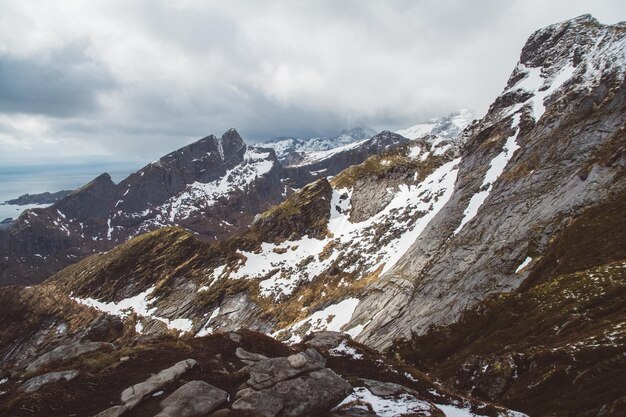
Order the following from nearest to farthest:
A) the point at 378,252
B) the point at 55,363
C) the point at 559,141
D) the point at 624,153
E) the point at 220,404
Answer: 1. the point at 220,404
2. the point at 55,363
3. the point at 624,153
4. the point at 559,141
5. the point at 378,252

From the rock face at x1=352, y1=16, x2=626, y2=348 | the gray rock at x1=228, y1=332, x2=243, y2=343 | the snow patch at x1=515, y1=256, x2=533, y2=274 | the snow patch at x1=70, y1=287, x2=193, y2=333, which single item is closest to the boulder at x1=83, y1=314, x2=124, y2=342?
the rock face at x1=352, y1=16, x2=626, y2=348

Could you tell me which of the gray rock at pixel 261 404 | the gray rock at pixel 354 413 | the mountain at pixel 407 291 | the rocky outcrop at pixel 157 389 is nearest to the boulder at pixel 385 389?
the mountain at pixel 407 291

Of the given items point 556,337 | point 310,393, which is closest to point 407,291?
point 556,337

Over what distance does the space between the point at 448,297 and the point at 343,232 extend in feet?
250

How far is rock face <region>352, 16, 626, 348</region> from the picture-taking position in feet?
199

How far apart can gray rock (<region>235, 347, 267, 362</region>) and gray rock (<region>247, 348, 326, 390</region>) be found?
2.99 metres

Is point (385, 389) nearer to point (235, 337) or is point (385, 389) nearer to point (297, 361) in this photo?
point (297, 361)

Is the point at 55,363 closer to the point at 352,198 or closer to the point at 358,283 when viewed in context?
the point at 358,283

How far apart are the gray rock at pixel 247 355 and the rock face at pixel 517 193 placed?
38.7 metres

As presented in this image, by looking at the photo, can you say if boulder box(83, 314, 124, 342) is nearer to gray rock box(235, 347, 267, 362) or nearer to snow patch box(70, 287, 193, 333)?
gray rock box(235, 347, 267, 362)

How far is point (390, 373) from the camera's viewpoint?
3038cm

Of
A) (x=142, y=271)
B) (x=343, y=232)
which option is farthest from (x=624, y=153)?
(x=142, y=271)

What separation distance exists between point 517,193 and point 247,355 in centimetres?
6538

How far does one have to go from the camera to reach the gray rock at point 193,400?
59.1 ft
